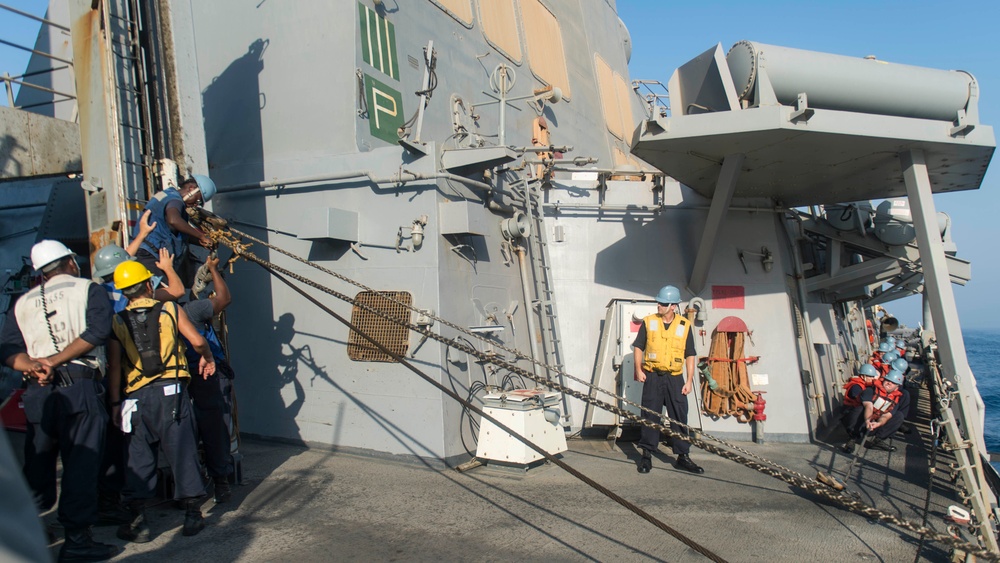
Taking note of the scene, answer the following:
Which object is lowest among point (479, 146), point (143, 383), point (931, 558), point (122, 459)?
point (931, 558)

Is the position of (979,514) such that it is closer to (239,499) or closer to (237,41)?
(239,499)

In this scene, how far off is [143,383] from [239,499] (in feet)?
3.97

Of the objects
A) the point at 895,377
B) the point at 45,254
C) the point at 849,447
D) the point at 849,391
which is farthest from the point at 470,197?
the point at 895,377

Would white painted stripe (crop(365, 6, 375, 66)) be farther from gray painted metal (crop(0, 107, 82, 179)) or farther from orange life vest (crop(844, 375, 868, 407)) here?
orange life vest (crop(844, 375, 868, 407))

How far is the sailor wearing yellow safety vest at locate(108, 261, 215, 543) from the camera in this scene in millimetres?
3457

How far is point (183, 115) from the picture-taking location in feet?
16.4

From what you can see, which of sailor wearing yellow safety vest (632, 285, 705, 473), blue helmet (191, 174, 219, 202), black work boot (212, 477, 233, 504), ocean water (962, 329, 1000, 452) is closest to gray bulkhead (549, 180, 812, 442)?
sailor wearing yellow safety vest (632, 285, 705, 473)

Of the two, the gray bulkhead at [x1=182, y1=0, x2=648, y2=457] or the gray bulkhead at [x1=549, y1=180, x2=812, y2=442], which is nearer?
the gray bulkhead at [x1=182, y1=0, x2=648, y2=457]

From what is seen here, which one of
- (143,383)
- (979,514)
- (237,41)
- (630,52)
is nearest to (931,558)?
(979,514)

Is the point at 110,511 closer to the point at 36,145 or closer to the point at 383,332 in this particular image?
the point at 383,332

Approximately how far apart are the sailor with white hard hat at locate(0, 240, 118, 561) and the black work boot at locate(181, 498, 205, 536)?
0.41m

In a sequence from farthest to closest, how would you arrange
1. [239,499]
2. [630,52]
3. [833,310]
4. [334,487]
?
[630,52] → [833,310] → [334,487] → [239,499]

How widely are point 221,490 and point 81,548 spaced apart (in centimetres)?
101

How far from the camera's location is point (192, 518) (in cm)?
364
